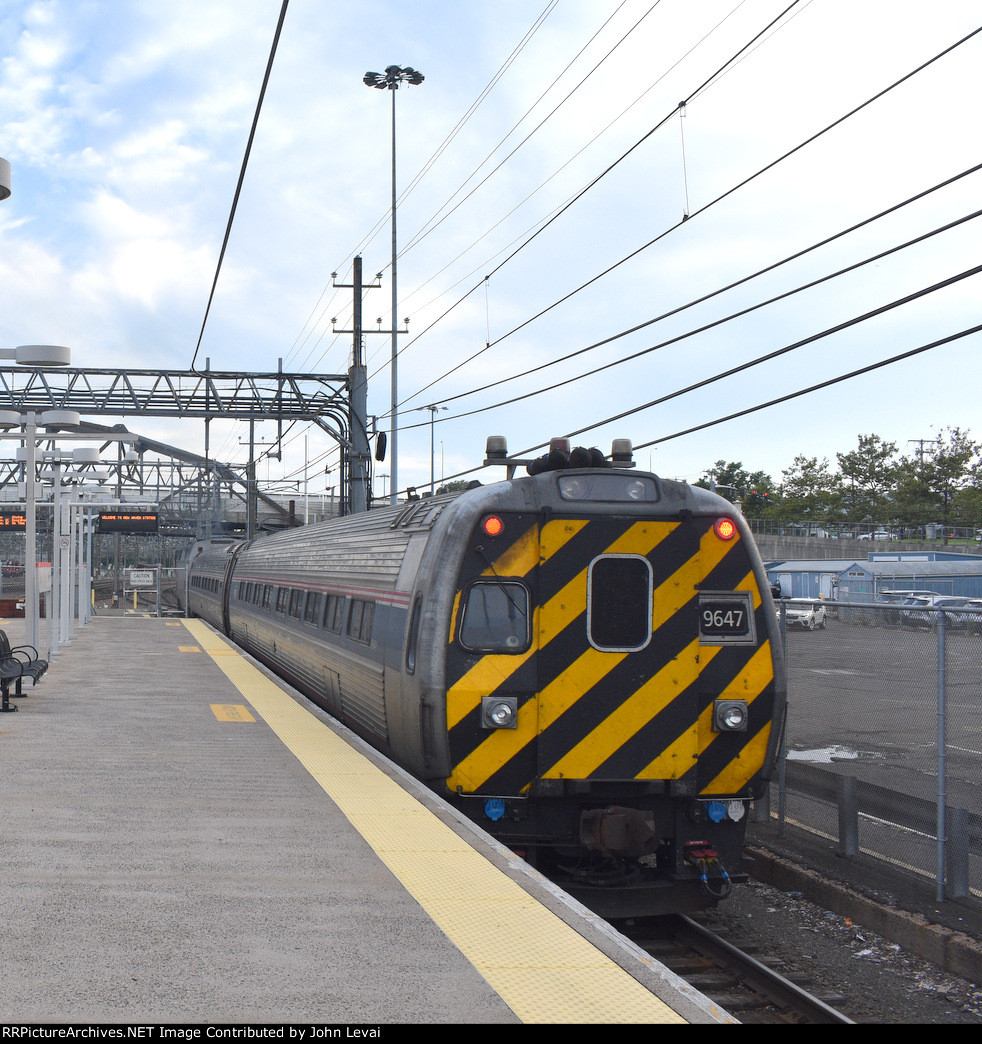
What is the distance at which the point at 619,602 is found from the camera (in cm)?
771

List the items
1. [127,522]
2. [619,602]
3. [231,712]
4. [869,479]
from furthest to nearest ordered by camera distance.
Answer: [869,479], [127,522], [231,712], [619,602]

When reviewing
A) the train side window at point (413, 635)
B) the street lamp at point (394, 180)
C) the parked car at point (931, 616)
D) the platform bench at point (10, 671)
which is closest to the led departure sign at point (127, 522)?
the street lamp at point (394, 180)

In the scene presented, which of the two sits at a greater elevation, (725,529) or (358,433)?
(358,433)

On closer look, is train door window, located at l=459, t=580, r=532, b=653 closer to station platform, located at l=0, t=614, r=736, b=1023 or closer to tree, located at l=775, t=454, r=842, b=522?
station platform, located at l=0, t=614, r=736, b=1023

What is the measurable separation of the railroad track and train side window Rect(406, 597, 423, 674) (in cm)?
232

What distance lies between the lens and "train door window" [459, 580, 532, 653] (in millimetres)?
7523

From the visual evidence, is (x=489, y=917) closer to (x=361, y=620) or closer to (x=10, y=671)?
(x=361, y=620)

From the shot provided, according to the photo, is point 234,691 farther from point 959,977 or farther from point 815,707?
point 959,977

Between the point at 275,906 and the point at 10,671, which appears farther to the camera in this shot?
the point at 10,671

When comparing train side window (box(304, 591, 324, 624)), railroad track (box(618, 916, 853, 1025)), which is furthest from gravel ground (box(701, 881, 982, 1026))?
train side window (box(304, 591, 324, 624))

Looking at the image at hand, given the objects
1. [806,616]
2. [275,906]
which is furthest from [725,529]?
[275,906]

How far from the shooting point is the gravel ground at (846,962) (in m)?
6.39

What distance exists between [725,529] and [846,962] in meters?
2.95
